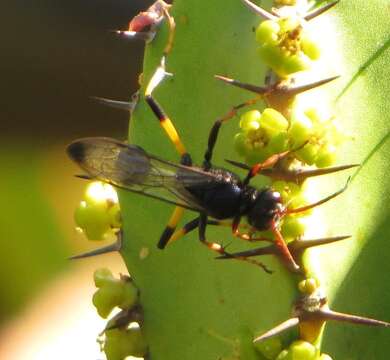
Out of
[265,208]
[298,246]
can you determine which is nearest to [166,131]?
[265,208]

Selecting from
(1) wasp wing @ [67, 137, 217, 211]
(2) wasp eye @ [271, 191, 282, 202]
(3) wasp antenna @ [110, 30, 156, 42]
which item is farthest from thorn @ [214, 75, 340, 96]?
(3) wasp antenna @ [110, 30, 156, 42]

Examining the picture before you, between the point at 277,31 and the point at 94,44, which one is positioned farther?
the point at 94,44

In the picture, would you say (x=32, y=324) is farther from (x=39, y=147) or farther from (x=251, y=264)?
(x=251, y=264)

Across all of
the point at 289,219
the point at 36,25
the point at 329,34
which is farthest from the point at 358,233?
the point at 36,25

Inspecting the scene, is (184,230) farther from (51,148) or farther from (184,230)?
(51,148)

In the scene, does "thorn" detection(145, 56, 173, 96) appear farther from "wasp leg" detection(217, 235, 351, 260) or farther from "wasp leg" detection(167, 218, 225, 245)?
"wasp leg" detection(217, 235, 351, 260)

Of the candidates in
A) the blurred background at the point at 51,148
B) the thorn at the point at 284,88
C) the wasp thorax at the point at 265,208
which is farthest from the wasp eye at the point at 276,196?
the blurred background at the point at 51,148
